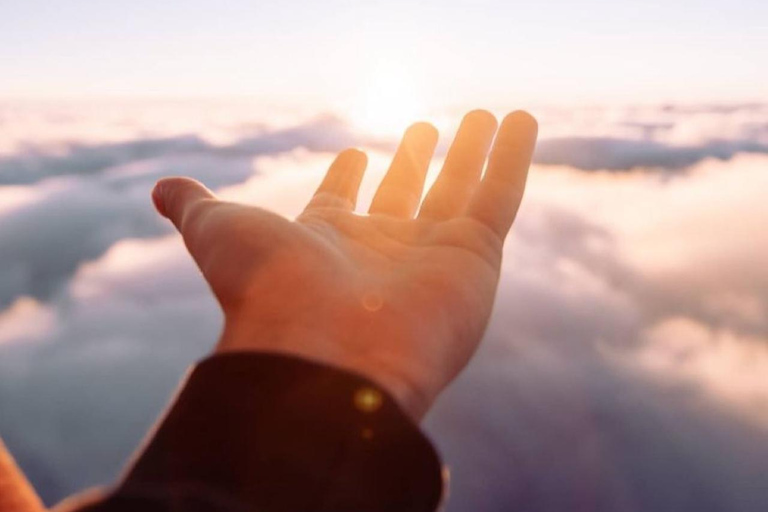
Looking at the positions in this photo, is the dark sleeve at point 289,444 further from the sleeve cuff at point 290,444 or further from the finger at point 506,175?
the finger at point 506,175

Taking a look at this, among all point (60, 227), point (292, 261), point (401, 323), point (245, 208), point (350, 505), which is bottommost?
point (60, 227)

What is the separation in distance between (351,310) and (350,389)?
649mm

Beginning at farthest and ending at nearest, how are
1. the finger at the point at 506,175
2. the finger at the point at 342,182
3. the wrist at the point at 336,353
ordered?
the finger at the point at 342,182, the finger at the point at 506,175, the wrist at the point at 336,353

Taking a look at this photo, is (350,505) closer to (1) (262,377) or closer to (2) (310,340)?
(1) (262,377)

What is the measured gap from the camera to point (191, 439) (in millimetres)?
1139

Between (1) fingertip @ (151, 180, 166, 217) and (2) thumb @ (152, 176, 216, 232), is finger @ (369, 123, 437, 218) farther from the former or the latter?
(1) fingertip @ (151, 180, 166, 217)

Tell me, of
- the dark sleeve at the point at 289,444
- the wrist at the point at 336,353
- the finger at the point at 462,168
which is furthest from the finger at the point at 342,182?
the dark sleeve at the point at 289,444

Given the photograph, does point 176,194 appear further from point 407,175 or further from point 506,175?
point 506,175

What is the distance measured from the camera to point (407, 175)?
3090 millimetres

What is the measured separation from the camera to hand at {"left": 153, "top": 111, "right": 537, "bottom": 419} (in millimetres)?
1758

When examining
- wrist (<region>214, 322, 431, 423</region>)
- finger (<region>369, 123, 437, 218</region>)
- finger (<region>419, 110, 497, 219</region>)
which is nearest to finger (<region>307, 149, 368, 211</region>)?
finger (<region>369, 123, 437, 218</region>)

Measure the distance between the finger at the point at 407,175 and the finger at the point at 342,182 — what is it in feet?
0.47

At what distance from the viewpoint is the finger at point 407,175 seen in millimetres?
2969

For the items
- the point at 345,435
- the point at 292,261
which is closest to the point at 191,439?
the point at 345,435
